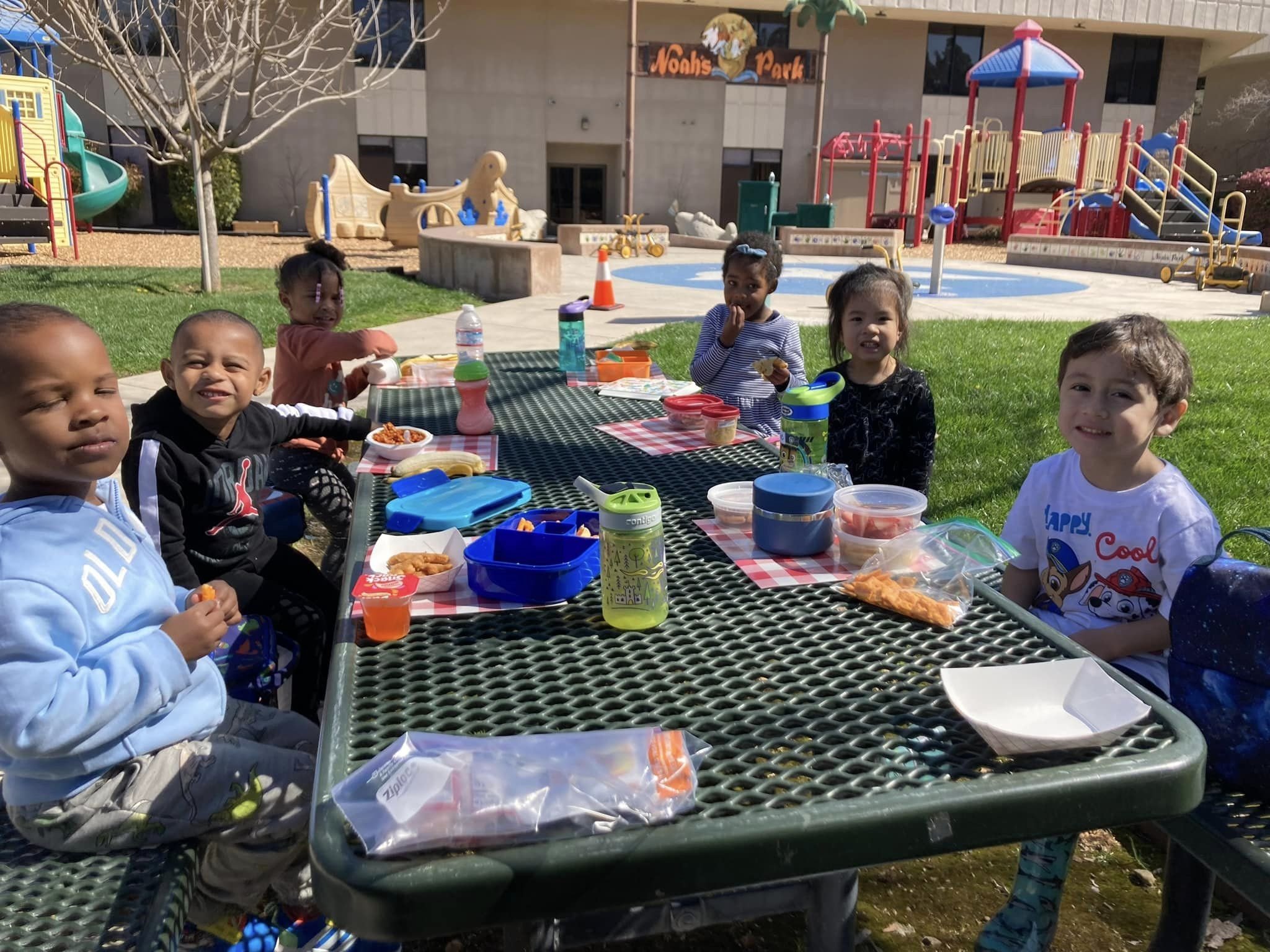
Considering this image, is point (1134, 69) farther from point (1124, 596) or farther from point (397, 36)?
point (1124, 596)

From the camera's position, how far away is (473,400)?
3.06 meters

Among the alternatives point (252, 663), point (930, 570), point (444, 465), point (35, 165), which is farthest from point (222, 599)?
point (35, 165)

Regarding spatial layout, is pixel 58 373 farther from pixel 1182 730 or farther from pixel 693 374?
pixel 693 374

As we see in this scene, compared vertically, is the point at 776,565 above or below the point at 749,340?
below

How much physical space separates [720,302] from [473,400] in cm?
900

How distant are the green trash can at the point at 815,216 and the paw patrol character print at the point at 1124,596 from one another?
20391 millimetres

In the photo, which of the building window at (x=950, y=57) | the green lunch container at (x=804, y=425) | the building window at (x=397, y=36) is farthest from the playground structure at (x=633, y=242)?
the green lunch container at (x=804, y=425)

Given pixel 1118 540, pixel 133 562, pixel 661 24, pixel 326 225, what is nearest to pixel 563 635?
pixel 133 562

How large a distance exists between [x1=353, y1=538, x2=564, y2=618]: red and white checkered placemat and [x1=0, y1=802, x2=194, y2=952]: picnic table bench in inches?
20.5

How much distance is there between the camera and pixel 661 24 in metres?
26.9

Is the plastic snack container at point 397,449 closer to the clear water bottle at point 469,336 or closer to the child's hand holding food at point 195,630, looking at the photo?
the clear water bottle at point 469,336

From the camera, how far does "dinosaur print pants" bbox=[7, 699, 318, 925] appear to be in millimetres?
1555

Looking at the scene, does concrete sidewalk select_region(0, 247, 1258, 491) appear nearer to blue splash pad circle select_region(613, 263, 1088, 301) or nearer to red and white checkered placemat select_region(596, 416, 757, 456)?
blue splash pad circle select_region(613, 263, 1088, 301)

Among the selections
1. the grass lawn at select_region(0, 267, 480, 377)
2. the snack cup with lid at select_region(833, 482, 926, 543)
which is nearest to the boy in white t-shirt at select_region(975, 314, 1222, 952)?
the snack cup with lid at select_region(833, 482, 926, 543)
